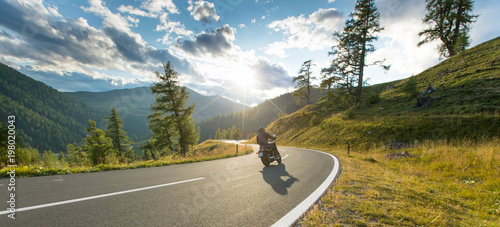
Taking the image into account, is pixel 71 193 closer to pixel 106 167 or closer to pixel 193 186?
pixel 193 186

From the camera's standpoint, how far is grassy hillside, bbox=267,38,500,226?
3.09 metres

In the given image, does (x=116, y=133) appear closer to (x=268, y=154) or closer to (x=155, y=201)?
(x=268, y=154)

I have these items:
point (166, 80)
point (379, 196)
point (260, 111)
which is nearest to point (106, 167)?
point (379, 196)

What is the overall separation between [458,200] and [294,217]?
13.5 ft

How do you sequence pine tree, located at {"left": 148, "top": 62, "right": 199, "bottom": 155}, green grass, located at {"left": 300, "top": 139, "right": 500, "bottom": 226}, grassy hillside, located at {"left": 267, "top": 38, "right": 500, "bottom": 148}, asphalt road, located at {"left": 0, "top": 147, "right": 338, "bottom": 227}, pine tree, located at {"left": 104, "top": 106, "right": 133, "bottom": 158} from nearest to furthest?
asphalt road, located at {"left": 0, "top": 147, "right": 338, "bottom": 227}
green grass, located at {"left": 300, "top": 139, "right": 500, "bottom": 226}
grassy hillside, located at {"left": 267, "top": 38, "right": 500, "bottom": 148}
pine tree, located at {"left": 148, "top": 62, "right": 199, "bottom": 155}
pine tree, located at {"left": 104, "top": 106, "right": 133, "bottom": 158}

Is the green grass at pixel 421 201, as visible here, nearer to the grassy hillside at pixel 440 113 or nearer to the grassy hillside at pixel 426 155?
the grassy hillside at pixel 426 155

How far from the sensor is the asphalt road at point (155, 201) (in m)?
2.69

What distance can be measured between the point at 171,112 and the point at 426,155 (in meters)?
21.3

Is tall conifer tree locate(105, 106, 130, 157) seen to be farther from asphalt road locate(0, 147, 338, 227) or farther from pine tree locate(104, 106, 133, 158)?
asphalt road locate(0, 147, 338, 227)

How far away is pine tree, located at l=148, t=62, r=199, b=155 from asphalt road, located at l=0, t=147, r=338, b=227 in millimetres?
15020

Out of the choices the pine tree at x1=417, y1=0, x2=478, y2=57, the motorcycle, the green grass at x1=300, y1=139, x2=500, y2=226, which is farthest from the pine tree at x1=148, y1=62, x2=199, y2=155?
the pine tree at x1=417, y1=0, x2=478, y2=57

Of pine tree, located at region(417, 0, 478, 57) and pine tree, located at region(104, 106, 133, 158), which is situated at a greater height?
pine tree, located at region(417, 0, 478, 57)

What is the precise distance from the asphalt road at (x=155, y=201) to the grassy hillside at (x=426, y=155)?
2.52ft

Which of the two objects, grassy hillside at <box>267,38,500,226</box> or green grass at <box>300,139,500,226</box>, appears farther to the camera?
grassy hillside at <box>267,38,500,226</box>
